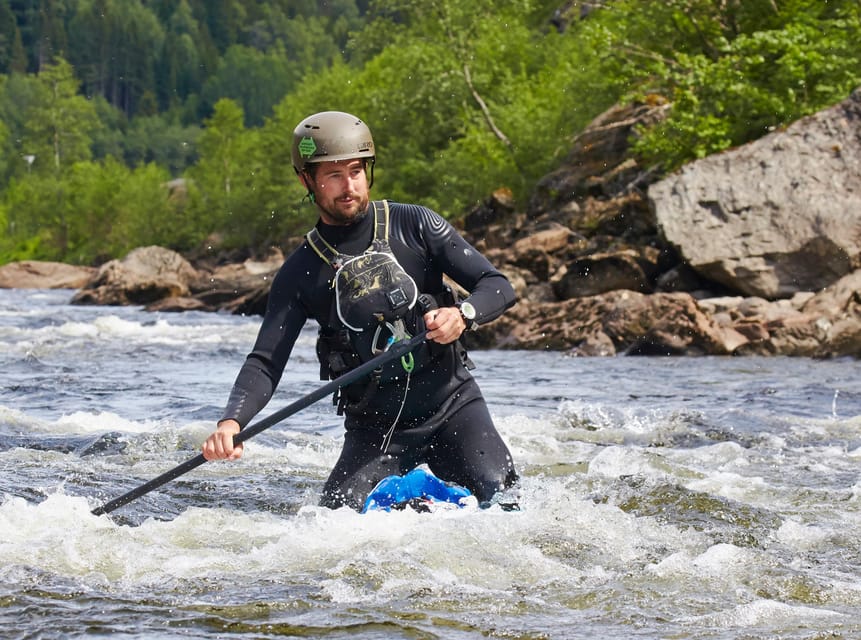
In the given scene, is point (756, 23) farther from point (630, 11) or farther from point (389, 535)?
point (389, 535)

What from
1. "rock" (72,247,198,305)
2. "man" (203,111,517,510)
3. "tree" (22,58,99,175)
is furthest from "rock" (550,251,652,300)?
"tree" (22,58,99,175)

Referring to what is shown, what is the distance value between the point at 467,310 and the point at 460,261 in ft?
1.27

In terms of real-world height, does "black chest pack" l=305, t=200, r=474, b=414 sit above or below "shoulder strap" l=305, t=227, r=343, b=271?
below

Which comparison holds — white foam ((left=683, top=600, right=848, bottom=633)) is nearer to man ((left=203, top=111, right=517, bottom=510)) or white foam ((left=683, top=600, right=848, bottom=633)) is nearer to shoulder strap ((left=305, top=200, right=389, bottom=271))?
man ((left=203, top=111, right=517, bottom=510))

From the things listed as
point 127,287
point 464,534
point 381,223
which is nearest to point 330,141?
point 381,223

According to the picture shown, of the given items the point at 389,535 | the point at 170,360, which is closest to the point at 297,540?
the point at 389,535

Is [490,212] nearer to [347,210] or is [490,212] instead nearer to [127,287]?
[127,287]

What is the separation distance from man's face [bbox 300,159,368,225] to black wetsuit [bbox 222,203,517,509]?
0.13 meters

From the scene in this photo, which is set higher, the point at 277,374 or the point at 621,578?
the point at 277,374

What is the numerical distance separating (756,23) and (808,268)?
31.0 feet

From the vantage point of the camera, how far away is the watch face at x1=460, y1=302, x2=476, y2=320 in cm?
485

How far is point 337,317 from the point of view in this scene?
5.14 m

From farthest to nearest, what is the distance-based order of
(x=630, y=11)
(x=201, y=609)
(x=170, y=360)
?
(x=630, y=11)
(x=170, y=360)
(x=201, y=609)

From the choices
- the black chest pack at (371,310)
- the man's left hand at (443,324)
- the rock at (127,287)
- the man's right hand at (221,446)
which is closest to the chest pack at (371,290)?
the black chest pack at (371,310)
